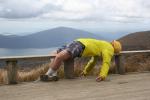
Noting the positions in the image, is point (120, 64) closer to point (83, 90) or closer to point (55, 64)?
point (55, 64)

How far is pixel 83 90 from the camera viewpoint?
30.3 ft

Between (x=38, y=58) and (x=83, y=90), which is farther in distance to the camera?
(x=38, y=58)

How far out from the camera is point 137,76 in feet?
37.1

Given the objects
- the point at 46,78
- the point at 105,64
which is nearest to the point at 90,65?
the point at 105,64

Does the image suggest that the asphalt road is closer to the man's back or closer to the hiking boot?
the hiking boot

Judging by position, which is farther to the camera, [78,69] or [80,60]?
[80,60]

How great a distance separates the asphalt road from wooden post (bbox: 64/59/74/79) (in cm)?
26

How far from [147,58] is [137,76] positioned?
290 cm

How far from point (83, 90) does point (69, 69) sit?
1888 mm

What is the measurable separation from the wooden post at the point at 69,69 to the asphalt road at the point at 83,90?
0.86 feet

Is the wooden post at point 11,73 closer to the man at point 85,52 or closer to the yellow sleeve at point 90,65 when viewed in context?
the man at point 85,52

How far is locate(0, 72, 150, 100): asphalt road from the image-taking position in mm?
8492

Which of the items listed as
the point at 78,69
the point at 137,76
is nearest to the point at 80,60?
the point at 78,69

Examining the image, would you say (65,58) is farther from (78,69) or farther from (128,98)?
(128,98)
